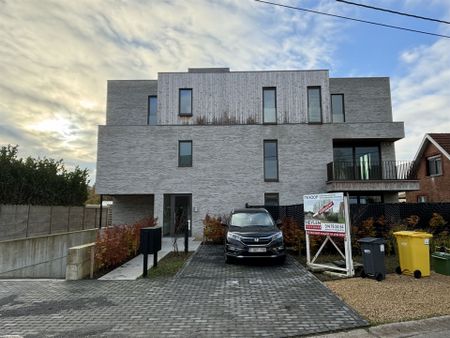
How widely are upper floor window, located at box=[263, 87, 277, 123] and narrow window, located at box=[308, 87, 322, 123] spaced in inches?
77.7

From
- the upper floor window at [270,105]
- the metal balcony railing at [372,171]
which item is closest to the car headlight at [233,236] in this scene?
the metal balcony railing at [372,171]

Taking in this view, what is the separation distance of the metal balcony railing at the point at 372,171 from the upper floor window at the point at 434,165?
7.43 m

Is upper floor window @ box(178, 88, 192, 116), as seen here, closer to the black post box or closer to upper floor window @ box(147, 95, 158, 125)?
upper floor window @ box(147, 95, 158, 125)

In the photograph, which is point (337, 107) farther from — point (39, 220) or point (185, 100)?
point (39, 220)

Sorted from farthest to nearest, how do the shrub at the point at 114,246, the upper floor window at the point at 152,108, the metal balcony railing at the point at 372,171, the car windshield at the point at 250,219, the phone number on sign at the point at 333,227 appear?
the upper floor window at the point at 152,108 → the metal balcony railing at the point at 372,171 → the car windshield at the point at 250,219 → the shrub at the point at 114,246 → the phone number on sign at the point at 333,227

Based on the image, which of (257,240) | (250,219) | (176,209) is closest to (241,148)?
(176,209)

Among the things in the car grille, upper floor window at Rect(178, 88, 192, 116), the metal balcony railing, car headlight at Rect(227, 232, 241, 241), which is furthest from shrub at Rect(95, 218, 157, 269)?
the metal balcony railing

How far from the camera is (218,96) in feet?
63.4

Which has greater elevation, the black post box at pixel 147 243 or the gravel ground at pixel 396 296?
the black post box at pixel 147 243

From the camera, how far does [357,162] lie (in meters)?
19.5

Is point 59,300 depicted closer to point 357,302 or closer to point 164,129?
point 357,302

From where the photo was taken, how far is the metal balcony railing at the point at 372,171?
58.1 ft

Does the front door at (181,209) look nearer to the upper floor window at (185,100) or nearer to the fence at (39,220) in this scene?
the upper floor window at (185,100)

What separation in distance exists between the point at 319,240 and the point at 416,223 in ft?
11.0
